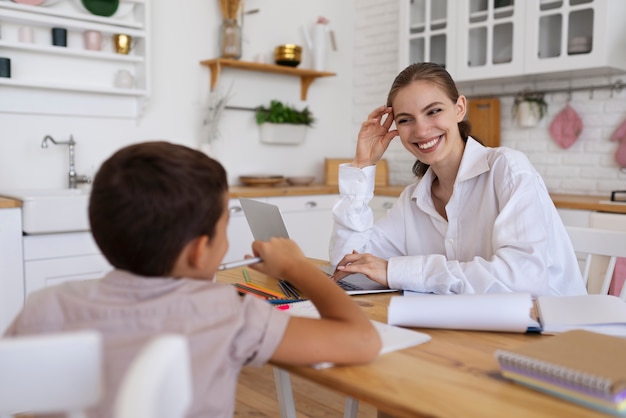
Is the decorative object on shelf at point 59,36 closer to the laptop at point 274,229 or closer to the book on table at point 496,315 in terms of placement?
the laptop at point 274,229

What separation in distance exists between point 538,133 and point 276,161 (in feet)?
5.79

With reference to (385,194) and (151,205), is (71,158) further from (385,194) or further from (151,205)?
(151,205)

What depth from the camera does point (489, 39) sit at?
146 inches

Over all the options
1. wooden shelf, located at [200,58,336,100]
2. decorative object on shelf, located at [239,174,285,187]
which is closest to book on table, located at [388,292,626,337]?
decorative object on shelf, located at [239,174,285,187]

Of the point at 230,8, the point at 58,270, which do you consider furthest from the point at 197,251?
the point at 230,8

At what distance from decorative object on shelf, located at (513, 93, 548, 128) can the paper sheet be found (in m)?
2.88

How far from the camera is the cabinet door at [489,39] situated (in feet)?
11.7

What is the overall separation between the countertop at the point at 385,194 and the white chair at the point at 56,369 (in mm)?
2355

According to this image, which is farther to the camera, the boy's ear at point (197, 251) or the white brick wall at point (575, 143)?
the white brick wall at point (575, 143)

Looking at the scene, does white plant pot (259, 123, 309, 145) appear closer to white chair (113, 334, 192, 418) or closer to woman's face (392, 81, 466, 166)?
woman's face (392, 81, 466, 166)

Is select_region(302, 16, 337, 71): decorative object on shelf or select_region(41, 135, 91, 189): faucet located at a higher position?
select_region(302, 16, 337, 71): decorative object on shelf

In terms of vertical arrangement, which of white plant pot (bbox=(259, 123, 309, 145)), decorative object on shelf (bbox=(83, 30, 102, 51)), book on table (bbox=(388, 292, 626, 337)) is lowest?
book on table (bbox=(388, 292, 626, 337))

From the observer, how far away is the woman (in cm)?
144

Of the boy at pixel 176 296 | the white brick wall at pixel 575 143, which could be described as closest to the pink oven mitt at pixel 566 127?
the white brick wall at pixel 575 143
